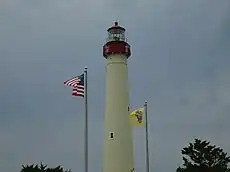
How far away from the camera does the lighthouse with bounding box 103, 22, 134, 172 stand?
41406 mm

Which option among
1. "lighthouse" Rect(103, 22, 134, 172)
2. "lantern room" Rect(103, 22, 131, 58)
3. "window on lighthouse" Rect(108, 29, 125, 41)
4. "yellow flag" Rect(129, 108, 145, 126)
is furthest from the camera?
"window on lighthouse" Rect(108, 29, 125, 41)

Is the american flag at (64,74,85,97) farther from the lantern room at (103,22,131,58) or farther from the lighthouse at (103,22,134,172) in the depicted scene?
the lantern room at (103,22,131,58)

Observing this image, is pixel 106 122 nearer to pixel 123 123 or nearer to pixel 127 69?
pixel 123 123

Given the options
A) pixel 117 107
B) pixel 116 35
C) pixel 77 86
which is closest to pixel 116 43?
pixel 116 35

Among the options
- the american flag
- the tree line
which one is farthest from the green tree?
the american flag

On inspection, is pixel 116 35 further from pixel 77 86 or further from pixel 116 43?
pixel 77 86

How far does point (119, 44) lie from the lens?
143ft

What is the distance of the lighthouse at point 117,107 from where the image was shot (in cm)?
4141

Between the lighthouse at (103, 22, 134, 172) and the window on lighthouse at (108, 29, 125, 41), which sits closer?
the lighthouse at (103, 22, 134, 172)

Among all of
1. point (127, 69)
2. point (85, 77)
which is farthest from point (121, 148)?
point (85, 77)

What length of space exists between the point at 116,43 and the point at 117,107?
5835 mm

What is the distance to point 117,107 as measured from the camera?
4234cm

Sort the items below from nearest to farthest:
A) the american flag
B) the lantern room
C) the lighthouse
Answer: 1. the american flag
2. the lighthouse
3. the lantern room

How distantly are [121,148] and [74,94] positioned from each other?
1549 cm
